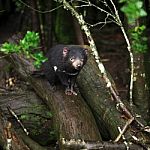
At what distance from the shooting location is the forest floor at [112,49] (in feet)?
23.2

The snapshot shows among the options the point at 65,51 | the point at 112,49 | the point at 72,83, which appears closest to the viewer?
the point at 65,51

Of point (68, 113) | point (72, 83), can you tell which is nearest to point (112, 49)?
point (72, 83)

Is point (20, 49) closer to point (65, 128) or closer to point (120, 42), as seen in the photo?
point (65, 128)

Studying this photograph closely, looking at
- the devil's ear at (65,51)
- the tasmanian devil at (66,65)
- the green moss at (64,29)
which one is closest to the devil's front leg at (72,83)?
the tasmanian devil at (66,65)

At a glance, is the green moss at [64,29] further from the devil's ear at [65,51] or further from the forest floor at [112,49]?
the devil's ear at [65,51]

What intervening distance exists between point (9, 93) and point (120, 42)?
402 cm

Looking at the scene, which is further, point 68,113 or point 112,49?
point 112,49

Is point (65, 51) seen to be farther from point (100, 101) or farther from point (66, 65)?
point (100, 101)

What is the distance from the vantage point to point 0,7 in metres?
9.79

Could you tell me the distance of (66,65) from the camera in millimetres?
4570

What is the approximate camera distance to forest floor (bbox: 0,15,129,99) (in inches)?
278

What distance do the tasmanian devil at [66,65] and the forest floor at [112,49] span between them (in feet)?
6.05

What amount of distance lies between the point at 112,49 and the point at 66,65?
4.00 m

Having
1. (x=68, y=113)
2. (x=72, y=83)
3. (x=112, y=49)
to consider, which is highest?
(x=112, y=49)
